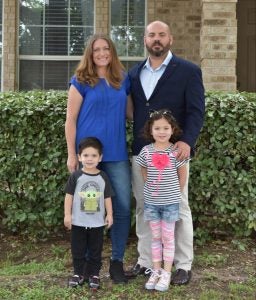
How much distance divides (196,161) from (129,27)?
437 cm

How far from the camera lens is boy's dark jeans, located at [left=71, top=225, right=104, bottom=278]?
395cm

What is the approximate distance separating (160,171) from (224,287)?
1.08 meters

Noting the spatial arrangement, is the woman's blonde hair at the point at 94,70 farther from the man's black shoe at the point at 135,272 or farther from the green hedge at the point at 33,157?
the man's black shoe at the point at 135,272

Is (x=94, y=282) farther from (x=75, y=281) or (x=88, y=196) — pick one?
(x=88, y=196)

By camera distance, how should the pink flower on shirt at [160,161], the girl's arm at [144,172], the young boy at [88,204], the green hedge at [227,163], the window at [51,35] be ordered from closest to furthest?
the young boy at [88,204] < the pink flower on shirt at [160,161] < the girl's arm at [144,172] < the green hedge at [227,163] < the window at [51,35]

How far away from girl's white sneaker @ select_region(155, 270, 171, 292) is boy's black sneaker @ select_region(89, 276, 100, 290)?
17.3 inches

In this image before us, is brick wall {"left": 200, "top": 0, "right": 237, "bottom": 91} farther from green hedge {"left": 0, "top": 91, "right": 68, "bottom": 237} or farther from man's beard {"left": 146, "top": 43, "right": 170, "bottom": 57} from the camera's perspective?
man's beard {"left": 146, "top": 43, "right": 170, "bottom": 57}

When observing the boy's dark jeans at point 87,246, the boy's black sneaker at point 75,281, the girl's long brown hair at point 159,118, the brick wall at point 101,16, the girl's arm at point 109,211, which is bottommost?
the boy's black sneaker at point 75,281

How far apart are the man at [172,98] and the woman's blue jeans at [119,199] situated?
0.48 feet

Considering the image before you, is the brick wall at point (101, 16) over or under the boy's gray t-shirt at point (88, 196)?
over

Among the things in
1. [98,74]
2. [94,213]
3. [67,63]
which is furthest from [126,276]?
[67,63]

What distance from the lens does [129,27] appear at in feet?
28.9

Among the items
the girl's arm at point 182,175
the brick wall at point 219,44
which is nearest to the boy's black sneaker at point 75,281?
the girl's arm at point 182,175

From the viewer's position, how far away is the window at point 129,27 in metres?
8.81
